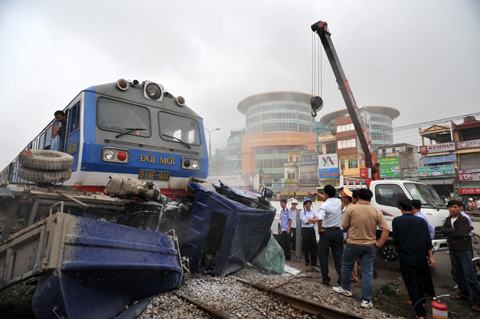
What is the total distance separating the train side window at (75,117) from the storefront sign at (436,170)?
1421 inches

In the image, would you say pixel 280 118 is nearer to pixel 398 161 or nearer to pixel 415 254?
pixel 398 161

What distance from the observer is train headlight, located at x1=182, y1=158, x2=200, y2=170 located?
574 cm

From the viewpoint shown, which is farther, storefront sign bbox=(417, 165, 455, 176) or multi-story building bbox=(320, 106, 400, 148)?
multi-story building bbox=(320, 106, 400, 148)

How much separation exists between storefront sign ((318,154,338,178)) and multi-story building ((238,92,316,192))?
762 inches

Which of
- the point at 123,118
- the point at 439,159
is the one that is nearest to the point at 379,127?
the point at 439,159

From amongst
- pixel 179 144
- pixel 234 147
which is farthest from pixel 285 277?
pixel 234 147

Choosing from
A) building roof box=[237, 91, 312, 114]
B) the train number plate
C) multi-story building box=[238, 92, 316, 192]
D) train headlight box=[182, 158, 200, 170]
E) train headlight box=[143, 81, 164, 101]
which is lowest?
the train number plate

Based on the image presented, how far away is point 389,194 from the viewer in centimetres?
794

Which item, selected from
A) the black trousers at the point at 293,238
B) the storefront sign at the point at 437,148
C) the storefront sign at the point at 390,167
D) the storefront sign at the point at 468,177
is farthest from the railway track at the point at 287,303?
the storefront sign at the point at 390,167

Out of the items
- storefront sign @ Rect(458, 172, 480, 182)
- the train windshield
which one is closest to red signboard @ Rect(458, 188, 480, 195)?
storefront sign @ Rect(458, 172, 480, 182)

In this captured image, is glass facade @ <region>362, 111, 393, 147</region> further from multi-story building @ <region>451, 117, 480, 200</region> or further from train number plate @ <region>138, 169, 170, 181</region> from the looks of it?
train number plate @ <region>138, 169, 170, 181</region>

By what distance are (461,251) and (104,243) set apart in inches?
215

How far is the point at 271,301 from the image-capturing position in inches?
175

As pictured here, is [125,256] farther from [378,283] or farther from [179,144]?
[378,283]
